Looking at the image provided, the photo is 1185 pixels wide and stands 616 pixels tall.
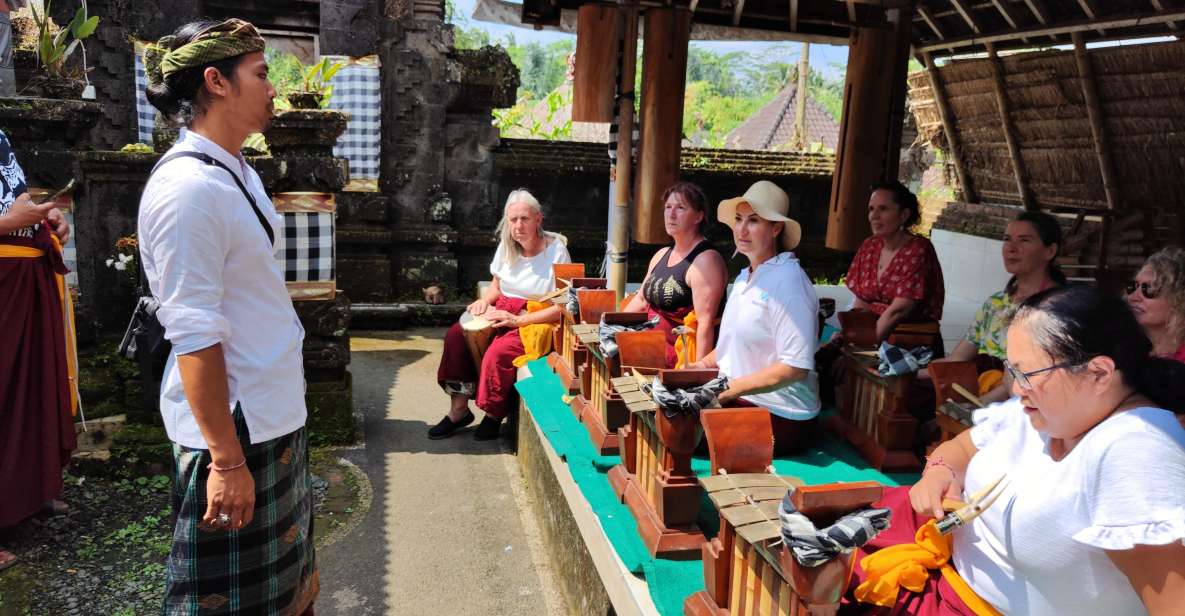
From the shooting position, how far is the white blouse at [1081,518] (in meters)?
1.55

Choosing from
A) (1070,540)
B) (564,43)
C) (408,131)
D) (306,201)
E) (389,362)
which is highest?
(564,43)

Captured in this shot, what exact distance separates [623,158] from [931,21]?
128 inches

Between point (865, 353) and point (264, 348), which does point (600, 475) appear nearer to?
point (865, 353)

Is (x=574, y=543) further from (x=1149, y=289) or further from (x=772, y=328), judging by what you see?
(x=1149, y=289)

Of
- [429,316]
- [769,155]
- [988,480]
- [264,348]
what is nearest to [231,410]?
[264,348]

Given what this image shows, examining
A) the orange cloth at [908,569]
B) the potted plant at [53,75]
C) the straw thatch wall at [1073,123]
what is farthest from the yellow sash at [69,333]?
the straw thatch wall at [1073,123]

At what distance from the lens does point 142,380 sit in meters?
4.36

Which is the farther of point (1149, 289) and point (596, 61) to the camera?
point (596, 61)

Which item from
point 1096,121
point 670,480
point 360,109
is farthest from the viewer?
point 360,109

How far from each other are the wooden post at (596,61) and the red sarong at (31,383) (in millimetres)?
2907

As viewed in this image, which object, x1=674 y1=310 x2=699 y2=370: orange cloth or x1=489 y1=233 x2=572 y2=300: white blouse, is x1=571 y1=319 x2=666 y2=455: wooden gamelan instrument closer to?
x1=674 y1=310 x2=699 y2=370: orange cloth

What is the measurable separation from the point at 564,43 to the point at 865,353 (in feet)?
179

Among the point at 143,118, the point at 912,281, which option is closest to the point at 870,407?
the point at 912,281

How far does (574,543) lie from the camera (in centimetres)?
344
